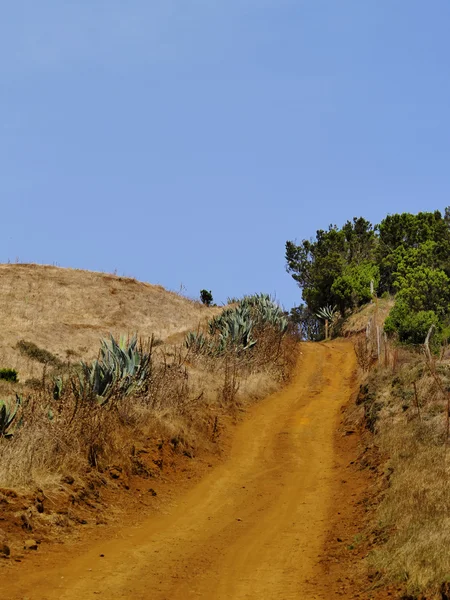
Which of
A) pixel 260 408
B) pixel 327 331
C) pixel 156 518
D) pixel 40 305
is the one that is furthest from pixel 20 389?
pixel 327 331

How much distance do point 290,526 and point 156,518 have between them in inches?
79.6

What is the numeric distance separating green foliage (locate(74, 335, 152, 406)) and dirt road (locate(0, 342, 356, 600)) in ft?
8.43

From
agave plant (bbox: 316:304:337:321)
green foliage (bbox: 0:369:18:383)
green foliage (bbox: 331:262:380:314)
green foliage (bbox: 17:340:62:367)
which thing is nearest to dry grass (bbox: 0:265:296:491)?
green foliage (bbox: 17:340:62:367)

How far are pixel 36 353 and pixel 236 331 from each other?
30.4 feet

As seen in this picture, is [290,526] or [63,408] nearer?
[290,526]

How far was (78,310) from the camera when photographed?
4156cm

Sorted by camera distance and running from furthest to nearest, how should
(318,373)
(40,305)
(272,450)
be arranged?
(40,305)
(318,373)
(272,450)

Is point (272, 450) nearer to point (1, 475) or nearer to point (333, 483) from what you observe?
point (333, 483)

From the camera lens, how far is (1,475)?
9.34 m

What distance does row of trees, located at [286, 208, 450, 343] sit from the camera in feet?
114

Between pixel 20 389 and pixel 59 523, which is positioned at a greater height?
pixel 20 389

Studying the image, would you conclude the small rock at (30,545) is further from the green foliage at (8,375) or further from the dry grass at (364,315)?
the dry grass at (364,315)

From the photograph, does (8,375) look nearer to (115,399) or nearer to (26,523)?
(115,399)

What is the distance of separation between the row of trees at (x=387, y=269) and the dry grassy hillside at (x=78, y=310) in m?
9.52
